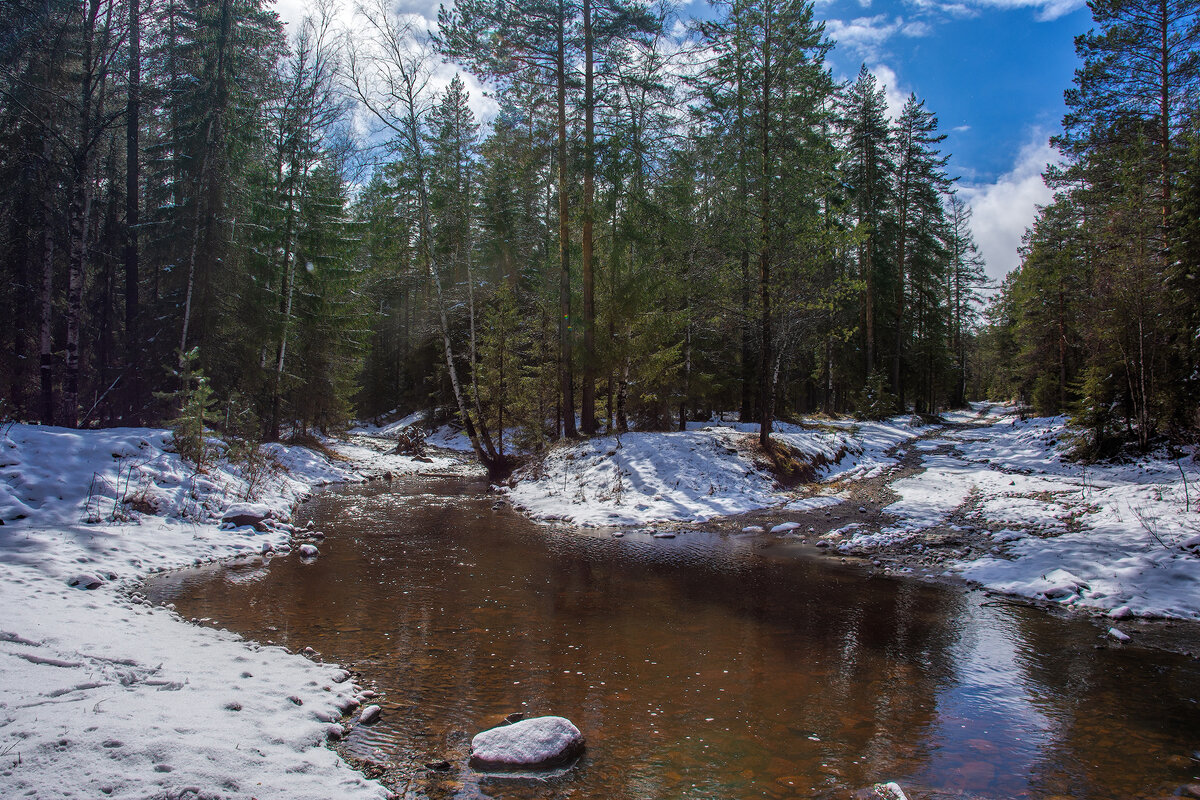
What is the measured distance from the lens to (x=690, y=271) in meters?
19.6

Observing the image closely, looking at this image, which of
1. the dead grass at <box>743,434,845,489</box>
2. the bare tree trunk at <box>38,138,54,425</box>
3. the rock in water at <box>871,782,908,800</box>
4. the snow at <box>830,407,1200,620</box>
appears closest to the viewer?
the rock in water at <box>871,782,908,800</box>

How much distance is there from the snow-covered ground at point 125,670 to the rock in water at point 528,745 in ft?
2.61

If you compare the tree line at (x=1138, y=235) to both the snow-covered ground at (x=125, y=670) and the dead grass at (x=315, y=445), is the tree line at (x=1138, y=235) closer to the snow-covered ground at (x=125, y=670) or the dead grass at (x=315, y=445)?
the snow-covered ground at (x=125, y=670)

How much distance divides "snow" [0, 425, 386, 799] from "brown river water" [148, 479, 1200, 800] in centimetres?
51

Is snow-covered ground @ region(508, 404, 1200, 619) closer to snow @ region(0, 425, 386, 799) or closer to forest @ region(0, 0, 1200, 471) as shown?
forest @ region(0, 0, 1200, 471)

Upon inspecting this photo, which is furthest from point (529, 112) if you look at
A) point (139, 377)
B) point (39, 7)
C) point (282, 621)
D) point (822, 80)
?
point (282, 621)

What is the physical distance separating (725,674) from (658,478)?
935 centimetres

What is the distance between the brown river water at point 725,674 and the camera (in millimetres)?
4012

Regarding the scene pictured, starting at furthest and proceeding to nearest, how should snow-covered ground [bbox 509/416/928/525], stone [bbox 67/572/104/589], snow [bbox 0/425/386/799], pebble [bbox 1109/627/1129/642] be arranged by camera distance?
snow-covered ground [bbox 509/416/928/525] < stone [bbox 67/572/104/589] < pebble [bbox 1109/627/1129/642] < snow [bbox 0/425/386/799]

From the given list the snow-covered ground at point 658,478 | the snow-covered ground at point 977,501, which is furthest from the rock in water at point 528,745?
the snow-covered ground at point 658,478

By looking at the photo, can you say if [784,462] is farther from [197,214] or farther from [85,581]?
[197,214]

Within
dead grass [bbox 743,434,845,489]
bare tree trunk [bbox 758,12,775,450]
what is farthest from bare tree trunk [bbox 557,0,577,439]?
bare tree trunk [bbox 758,12,775,450]

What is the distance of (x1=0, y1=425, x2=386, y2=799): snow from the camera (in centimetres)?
317

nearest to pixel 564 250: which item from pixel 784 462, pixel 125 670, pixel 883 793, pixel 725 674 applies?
pixel 784 462
